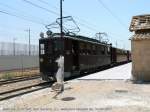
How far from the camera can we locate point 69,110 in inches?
408

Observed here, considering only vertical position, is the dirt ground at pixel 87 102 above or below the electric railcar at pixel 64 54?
below

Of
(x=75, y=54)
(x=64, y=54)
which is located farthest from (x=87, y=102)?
(x=75, y=54)

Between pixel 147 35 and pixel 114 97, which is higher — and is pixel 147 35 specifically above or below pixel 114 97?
above

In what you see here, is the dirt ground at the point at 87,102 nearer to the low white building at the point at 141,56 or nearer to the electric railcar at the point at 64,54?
the low white building at the point at 141,56

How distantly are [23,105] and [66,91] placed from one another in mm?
3560

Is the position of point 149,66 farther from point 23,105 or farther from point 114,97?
point 23,105

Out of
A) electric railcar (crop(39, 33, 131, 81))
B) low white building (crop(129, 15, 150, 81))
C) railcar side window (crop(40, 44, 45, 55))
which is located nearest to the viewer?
low white building (crop(129, 15, 150, 81))

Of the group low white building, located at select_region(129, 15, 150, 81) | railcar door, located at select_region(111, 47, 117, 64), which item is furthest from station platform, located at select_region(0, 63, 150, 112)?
railcar door, located at select_region(111, 47, 117, 64)

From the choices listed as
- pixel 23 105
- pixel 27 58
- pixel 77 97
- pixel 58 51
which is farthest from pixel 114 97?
pixel 27 58

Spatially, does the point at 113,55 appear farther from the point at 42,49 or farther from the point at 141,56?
the point at 141,56

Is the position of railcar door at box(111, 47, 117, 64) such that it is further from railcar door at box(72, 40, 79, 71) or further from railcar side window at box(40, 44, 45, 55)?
railcar side window at box(40, 44, 45, 55)

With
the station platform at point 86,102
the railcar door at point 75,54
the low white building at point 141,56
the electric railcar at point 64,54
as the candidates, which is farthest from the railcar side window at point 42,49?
the station platform at point 86,102

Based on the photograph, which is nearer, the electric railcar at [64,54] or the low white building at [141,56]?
the low white building at [141,56]

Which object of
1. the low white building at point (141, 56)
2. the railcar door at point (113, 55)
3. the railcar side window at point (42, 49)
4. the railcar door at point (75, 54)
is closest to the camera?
the low white building at point (141, 56)
